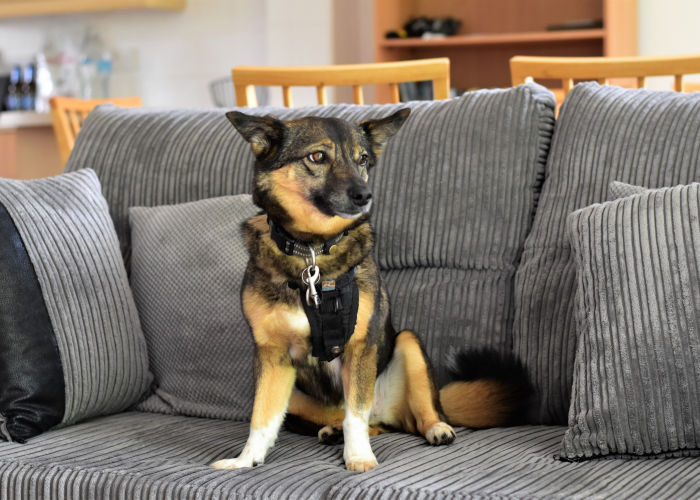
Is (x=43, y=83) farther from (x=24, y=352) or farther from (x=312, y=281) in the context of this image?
(x=312, y=281)

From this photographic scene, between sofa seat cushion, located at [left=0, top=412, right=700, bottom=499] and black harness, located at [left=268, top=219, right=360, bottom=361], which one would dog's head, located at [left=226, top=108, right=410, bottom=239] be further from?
sofa seat cushion, located at [left=0, top=412, right=700, bottom=499]

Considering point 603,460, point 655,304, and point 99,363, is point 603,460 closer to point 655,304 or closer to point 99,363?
point 655,304

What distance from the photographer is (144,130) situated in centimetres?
215

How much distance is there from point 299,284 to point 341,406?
0.27m

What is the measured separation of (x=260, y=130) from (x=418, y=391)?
53cm

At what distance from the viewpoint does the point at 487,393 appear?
1.62 metres

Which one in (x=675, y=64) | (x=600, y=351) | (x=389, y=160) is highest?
(x=675, y=64)

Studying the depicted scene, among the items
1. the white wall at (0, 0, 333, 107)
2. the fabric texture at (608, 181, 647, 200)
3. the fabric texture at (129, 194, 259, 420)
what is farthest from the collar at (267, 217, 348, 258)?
the white wall at (0, 0, 333, 107)

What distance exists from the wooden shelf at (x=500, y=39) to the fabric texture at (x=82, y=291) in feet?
8.93

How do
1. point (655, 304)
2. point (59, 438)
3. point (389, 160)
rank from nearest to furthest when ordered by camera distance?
point (655, 304)
point (59, 438)
point (389, 160)

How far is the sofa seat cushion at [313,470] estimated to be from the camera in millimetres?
1267

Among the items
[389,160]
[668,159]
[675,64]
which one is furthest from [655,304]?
[675,64]

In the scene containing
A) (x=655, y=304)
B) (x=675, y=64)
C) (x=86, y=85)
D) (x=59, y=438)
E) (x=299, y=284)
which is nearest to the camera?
(x=655, y=304)

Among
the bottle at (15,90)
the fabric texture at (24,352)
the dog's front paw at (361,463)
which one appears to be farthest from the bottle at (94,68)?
the dog's front paw at (361,463)
